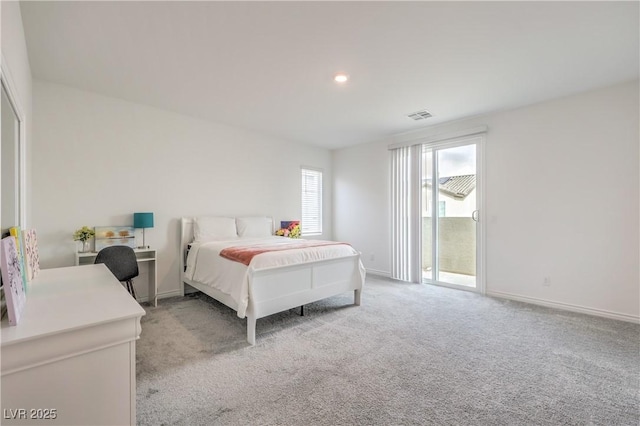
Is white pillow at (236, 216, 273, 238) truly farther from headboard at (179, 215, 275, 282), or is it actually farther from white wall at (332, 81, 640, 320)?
white wall at (332, 81, 640, 320)

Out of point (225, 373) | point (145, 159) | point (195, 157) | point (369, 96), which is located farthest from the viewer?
point (195, 157)

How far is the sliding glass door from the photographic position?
4.22 meters

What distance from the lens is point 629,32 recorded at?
7.23 feet

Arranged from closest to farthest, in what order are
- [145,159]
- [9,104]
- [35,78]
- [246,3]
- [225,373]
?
[9,104] < [246,3] < [225,373] < [35,78] < [145,159]

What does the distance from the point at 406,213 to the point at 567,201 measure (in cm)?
210

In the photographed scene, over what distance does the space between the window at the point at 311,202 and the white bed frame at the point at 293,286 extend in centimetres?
235

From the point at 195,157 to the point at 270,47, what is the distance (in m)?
2.36

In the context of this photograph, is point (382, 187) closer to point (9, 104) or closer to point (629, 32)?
point (629, 32)

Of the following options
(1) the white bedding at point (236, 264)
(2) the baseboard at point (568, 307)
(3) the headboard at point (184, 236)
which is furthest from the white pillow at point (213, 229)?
(2) the baseboard at point (568, 307)

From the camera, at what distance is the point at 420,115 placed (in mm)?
4078

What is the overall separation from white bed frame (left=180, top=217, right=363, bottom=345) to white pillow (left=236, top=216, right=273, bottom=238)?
107cm

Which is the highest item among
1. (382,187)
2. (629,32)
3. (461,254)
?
(629,32)

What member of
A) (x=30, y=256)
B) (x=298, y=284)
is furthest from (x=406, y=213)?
(x=30, y=256)

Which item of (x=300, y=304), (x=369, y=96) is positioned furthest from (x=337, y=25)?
(x=300, y=304)
